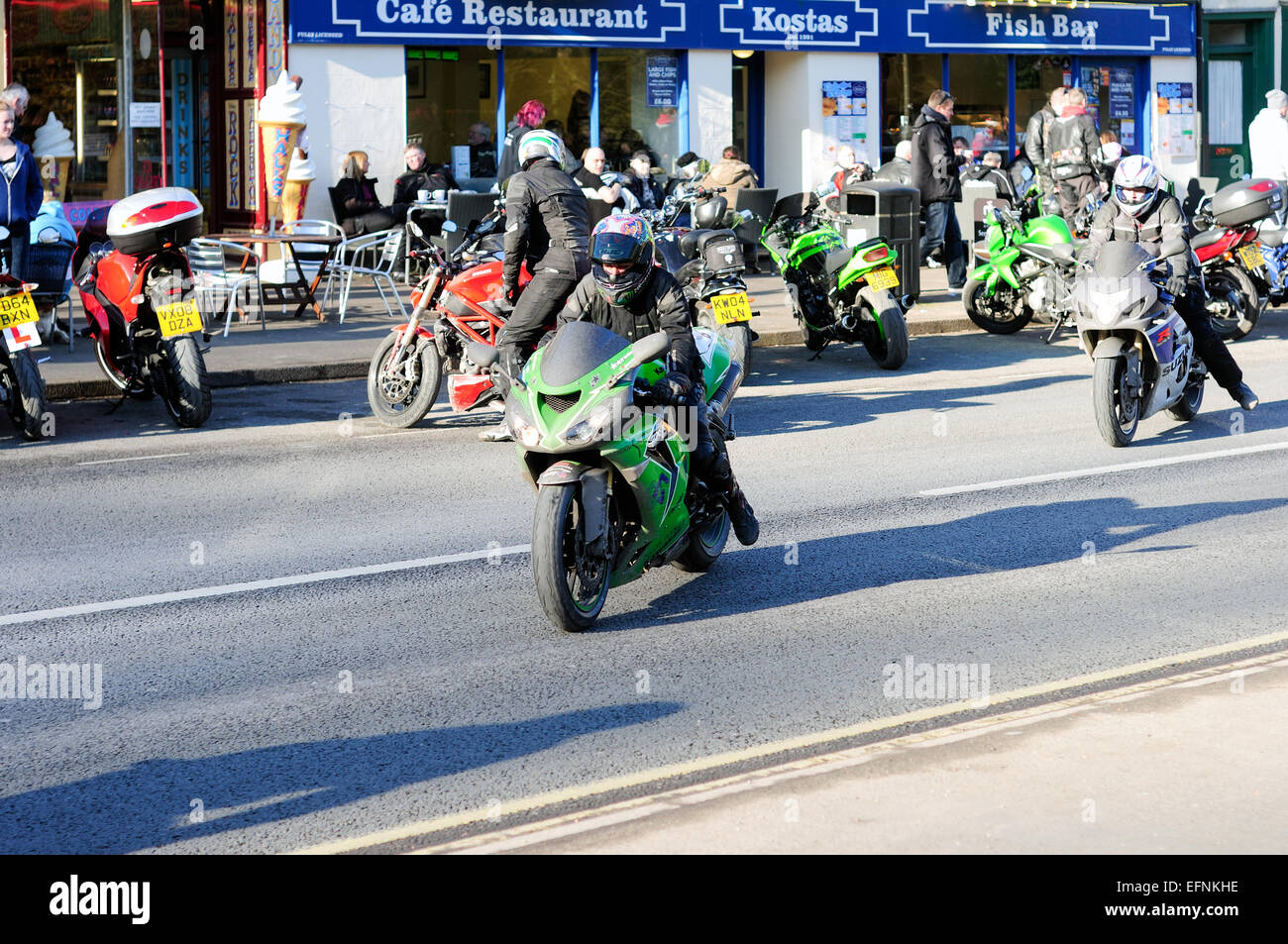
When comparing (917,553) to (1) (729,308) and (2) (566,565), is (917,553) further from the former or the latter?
(1) (729,308)

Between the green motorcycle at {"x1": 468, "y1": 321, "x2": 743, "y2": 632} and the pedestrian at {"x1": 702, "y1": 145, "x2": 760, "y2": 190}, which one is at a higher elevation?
the pedestrian at {"x1": 702, "y1": 145, "x2": 760, "y2": 190}

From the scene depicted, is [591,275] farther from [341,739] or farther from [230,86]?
[230,86]

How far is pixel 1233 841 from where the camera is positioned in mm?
4621

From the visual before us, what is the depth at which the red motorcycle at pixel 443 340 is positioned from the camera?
466 inches

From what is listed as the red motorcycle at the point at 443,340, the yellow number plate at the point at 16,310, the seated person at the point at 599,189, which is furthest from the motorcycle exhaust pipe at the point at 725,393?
the seated person at the point at 599,189

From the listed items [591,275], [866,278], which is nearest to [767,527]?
[591,275]

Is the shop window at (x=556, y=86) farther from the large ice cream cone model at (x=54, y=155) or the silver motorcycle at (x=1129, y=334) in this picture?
the silver motorcycle at (x=1129, y=334)

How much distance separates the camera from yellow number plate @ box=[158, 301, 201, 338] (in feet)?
39.2

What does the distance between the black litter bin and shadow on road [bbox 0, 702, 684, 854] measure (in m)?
11.5

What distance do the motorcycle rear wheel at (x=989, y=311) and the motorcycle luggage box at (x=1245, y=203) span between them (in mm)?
1945

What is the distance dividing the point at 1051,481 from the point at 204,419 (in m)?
5.66

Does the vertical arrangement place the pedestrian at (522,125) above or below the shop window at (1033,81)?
below

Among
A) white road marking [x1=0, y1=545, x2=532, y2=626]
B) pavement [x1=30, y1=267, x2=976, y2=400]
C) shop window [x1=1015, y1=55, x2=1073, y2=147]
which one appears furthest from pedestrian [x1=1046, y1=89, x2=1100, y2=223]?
white road marking [x1=0, y1=545, x2=532, y2=626]

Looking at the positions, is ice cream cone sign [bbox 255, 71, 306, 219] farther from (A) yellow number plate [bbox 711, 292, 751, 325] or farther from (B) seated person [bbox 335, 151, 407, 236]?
(A) yellow number plate [bbox 711, 292, 751, 325]
